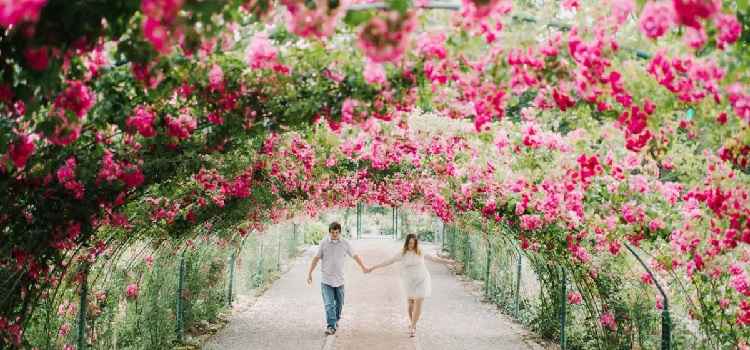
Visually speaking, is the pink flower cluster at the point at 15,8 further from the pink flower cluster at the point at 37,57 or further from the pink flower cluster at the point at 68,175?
the pink flower cluster at the point at 68,175

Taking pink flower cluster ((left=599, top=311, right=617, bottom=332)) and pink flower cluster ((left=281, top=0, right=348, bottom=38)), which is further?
pink flower cluster ((left=599, top=311, right=617, bottom=332))

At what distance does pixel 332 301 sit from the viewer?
9.30m

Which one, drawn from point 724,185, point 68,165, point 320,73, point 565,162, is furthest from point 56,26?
point 565,162

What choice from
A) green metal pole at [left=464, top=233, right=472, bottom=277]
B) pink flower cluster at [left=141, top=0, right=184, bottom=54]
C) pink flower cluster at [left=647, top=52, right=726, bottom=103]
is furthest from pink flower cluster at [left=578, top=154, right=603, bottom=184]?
green metal pole at [left=464, top=233, right=472, bottom=277]

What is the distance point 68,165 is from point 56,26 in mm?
2380

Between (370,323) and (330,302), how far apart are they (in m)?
1.72

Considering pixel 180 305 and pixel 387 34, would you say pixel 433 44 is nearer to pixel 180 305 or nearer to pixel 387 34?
pixel 387 34

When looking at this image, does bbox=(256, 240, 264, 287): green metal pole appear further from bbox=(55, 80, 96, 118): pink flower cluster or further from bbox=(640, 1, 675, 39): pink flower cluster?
bbox=(640, 1, 675, 39): pink flower cluster

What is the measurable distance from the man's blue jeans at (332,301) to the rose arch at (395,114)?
2.31 m

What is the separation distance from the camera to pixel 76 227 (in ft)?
17.0

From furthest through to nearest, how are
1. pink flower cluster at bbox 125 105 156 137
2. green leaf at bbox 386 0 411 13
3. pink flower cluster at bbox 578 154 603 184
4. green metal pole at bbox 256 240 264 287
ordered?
green metal pole at bbox 256 240 264 287 → pink flower cluster at bbox 578 154 603 184 → pink flower cluster at bbox 125 105 156 137 → green leaf at bbox 386 0 411 13

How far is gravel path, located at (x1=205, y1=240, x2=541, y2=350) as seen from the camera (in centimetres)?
918

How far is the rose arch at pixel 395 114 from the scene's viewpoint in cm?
256

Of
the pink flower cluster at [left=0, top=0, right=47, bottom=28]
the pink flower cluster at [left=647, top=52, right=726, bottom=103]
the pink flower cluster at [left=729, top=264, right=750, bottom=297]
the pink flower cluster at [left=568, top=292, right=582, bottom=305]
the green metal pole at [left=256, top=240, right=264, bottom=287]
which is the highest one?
the pink flower cluster at [left=647, top=52, right=726, bottom=103]
